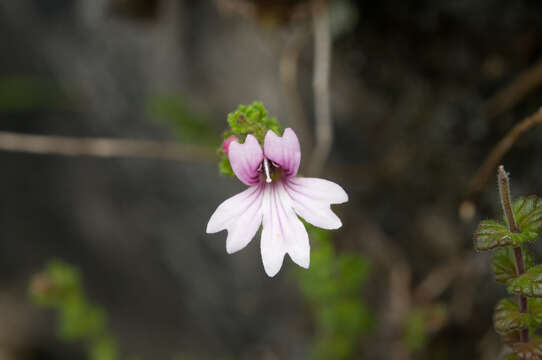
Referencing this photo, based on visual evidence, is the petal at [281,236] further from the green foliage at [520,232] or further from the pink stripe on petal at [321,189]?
the green foliage at [520,232]

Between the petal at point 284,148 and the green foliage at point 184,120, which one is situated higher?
the green foliage at point 184,120

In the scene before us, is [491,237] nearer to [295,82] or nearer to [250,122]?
[250,122]

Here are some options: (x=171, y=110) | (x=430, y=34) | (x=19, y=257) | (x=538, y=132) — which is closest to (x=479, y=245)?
(x=538, y=132)

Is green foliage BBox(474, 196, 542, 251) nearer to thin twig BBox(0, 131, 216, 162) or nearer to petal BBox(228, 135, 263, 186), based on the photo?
petal BBox(228, 135, 263, 186)

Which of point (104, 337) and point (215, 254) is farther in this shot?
point (215, 254)

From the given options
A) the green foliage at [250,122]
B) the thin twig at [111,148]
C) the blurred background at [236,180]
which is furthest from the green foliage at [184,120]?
the green foliage at [250,122]

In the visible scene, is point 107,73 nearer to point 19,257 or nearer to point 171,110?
point 171,110
